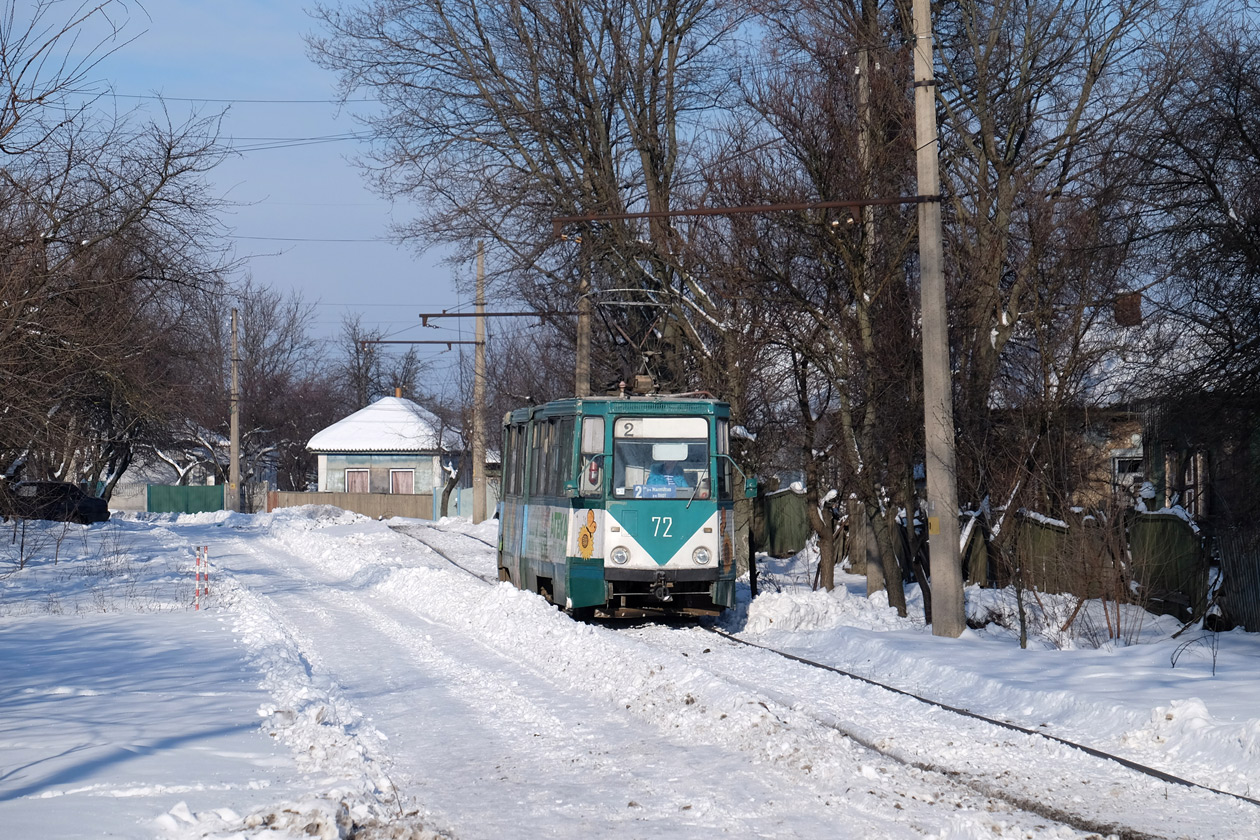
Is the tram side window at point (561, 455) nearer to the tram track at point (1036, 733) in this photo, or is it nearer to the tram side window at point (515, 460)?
the tram side window at point (515, 460)

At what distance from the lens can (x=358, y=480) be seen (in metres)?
68.1

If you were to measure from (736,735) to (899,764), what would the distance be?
4.28 feet

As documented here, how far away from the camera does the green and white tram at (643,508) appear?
16.7 m

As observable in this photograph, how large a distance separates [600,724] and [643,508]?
22.4 ft

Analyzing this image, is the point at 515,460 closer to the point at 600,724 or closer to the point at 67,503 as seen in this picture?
the point at 600,724

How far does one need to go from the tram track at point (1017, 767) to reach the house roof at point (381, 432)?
5451 centimetres

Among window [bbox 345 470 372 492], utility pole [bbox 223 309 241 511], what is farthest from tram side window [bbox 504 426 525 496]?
window [bbox 345 470 372 492]

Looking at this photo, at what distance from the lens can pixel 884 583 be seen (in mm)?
20750

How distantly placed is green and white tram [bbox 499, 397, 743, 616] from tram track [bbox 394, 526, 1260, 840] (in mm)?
4697

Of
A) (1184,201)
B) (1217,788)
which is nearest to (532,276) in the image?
(1184,201)

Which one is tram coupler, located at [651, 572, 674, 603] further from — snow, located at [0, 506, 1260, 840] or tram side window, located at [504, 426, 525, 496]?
tram side window, located at [504, 426, 525, 496]

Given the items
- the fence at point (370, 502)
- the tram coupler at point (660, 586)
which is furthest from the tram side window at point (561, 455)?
the fence at point (370, 502)

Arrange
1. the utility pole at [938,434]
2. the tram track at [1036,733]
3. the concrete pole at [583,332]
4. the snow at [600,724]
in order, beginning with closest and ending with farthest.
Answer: the snow at [600,724] < the tram track at [1036,733] < the utility pole at [938,434] < the concrete pole at [583,332]

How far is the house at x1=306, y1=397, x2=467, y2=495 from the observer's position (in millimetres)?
66994
